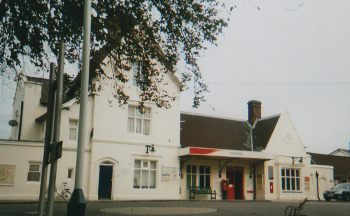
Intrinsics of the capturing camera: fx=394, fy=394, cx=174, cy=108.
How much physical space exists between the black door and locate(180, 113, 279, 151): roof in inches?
292

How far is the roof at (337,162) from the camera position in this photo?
48.5 metres

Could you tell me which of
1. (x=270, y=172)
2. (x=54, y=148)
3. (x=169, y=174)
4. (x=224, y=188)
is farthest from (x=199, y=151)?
(x=54, y=148)

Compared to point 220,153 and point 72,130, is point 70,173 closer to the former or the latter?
point 72,130

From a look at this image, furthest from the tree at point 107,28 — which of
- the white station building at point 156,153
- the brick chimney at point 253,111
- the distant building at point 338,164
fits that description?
the distant building at point 338,164

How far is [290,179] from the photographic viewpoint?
35.9 m

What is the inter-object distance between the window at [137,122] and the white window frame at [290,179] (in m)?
13.8

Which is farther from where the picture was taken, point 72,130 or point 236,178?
point 236,178

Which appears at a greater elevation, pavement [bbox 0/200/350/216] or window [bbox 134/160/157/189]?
window [bbox 134/160/157/189]

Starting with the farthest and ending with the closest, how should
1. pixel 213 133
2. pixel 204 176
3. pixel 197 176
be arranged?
1. pixel 213 133
2. pixel 204 176
3. pixel 197 176

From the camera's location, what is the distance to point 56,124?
5.37m

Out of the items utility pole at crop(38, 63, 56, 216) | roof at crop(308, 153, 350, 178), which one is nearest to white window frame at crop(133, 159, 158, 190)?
utility pole at crop(38, 63, 56, 216)

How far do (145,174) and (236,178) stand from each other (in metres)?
9.09

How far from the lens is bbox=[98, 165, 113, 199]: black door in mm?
27281

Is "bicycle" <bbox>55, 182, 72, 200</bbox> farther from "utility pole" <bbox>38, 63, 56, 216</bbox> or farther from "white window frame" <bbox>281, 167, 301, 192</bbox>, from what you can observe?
"utility pole" <bbox>38, 63, 56, 216</bbox>
